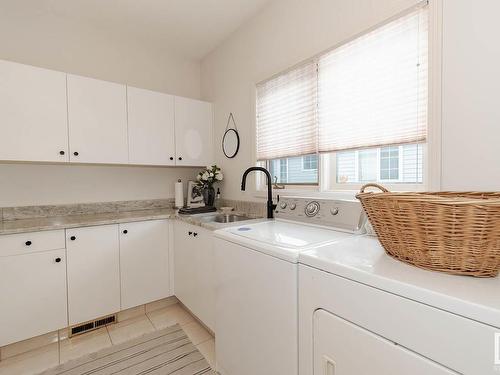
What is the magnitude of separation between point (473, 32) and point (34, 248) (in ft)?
8.90

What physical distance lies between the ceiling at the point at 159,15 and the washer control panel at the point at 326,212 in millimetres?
1652

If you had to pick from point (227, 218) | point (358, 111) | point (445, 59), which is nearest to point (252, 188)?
point (227, 218)

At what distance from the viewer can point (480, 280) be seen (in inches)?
25.7

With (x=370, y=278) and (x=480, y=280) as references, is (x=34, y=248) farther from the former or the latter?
(x=480, y=280)

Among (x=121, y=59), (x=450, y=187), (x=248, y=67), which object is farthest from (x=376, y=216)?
(x=121, y=59)

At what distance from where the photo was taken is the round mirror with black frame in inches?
95.3

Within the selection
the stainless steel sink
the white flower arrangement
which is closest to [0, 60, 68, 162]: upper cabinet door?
the white flower arrangement

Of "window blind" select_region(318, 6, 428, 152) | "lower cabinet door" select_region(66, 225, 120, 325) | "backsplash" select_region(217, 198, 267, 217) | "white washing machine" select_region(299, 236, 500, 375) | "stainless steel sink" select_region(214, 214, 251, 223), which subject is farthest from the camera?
"stainless steel sink" select_region(214, 214, 251, 223)

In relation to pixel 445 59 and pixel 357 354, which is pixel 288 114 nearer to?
pixel 445 59

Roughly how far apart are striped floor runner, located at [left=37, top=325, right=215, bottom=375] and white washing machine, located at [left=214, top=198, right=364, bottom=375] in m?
0.30

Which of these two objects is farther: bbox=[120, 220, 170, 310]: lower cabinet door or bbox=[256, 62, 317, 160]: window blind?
bbox=[120, 220, 170, 310]: lower cabinet door

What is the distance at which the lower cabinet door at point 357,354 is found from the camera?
0.61 m

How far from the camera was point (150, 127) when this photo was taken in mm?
2352

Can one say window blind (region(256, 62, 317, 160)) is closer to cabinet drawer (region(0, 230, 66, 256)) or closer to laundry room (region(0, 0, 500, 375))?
laundry room (region(0, 0, 500, 375))
